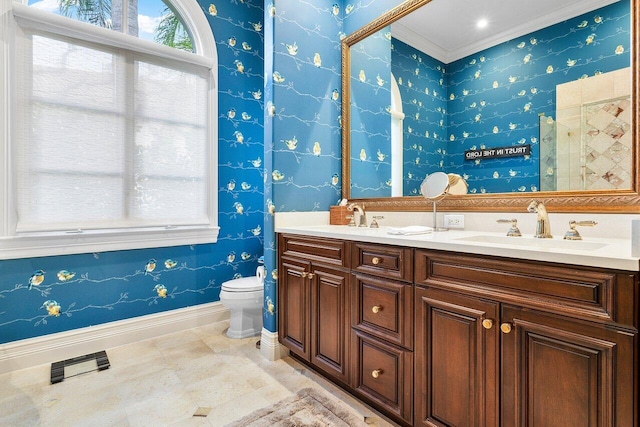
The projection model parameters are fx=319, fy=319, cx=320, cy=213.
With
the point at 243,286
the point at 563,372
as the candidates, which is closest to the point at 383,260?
the point at 563,372

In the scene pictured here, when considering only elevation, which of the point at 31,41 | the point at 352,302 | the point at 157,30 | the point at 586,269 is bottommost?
the point at 352,302

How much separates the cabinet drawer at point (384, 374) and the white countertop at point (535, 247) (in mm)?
481

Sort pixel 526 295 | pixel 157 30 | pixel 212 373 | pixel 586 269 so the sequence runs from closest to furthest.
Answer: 1. pixel 586 269
2. pixel 526 295
3. pixel 212 373
4. pixel 157 30

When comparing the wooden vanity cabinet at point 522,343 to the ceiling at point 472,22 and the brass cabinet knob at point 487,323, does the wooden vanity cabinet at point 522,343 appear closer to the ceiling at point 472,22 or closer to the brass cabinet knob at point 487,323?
the brass cabinet knob at point 487,323

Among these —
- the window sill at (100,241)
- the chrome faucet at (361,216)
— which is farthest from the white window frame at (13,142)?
the chrome faucet at (361,216)

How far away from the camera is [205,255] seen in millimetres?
2744

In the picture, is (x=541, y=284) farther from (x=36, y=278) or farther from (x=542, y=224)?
(x=36, y=278)

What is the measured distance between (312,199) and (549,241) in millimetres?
1448

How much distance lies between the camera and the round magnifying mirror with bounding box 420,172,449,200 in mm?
1763

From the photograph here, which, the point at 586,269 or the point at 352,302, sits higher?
the point at 586,269

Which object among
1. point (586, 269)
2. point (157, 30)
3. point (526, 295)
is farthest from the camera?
point (157, 30)

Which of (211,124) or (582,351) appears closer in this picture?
(582,351)

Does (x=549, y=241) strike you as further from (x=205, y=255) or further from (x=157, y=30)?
(x=157, y=30)

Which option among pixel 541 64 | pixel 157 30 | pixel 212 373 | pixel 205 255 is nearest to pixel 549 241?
pixel 541 64
